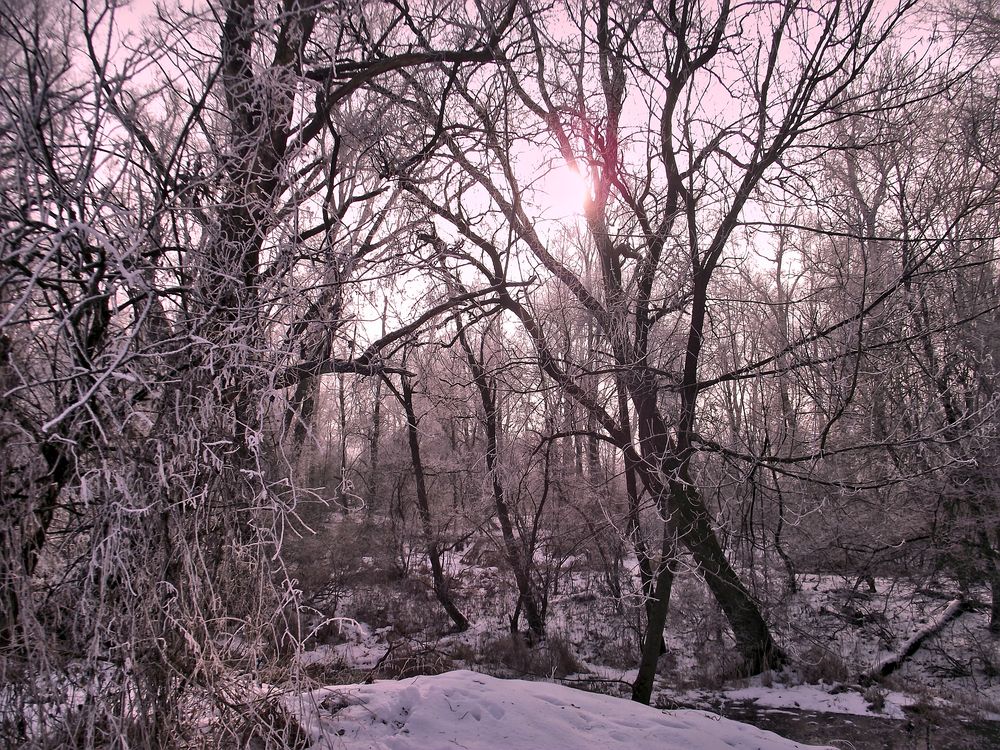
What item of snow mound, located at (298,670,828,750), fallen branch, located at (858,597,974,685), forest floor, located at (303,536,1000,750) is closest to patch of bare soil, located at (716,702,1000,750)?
forest floor, located at (303,536,1000,750)

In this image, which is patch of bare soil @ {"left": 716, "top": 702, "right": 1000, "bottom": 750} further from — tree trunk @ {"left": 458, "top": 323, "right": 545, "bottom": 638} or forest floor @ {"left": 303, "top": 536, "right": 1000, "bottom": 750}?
tree trunk @ {"left": 458, "top": 323, "right": 545, "bottom": 638}

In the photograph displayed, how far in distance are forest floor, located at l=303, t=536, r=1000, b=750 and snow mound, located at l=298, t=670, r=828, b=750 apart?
1570 millimetres

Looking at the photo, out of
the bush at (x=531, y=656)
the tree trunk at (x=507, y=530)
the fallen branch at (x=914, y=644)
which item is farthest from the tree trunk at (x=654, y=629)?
the fallen branch at (x=914, y=644)

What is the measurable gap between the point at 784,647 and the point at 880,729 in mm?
2127

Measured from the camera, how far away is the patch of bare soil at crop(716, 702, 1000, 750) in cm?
608

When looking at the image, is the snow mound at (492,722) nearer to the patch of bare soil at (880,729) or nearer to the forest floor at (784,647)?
the forest floor at (784,647)

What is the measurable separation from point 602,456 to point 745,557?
131 inches

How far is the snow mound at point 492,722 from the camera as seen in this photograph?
3.79 metres

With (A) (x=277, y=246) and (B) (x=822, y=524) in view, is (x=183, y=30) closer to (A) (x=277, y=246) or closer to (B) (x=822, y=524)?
(A) (x=277, y=246)

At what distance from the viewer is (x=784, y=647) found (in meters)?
8.54

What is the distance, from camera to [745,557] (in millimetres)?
9844

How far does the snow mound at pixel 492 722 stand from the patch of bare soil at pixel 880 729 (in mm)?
2057

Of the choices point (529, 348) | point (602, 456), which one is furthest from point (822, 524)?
point (529, 348)

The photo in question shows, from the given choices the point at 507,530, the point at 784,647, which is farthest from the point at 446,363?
the point at 784,647
